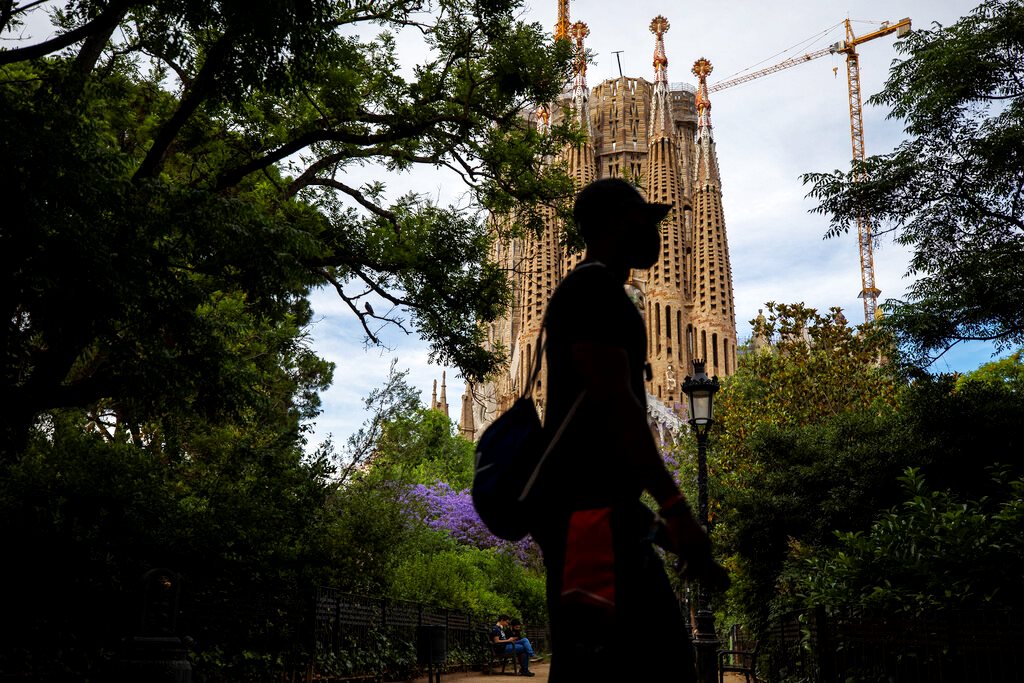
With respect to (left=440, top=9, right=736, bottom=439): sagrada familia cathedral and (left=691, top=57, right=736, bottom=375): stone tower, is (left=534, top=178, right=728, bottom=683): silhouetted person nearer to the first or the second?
(left=440, top=9, right=736, bottom=439): sagrada familia cathedral

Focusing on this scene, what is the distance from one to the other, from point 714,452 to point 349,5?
715 inches

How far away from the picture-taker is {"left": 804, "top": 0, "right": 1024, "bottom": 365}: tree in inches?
469

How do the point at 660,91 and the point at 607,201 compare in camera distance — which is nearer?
the point at 607,201

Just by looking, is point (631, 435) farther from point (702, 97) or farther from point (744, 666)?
point (702, 97)

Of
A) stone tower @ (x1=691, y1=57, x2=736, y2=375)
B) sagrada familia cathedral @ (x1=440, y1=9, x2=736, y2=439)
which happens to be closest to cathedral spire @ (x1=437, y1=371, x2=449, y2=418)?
sagrada familia cathedral @ (x1=440, y1=9, x2=736, y2=439)

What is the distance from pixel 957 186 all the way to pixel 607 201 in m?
12.3

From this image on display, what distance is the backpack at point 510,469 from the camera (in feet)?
6.99

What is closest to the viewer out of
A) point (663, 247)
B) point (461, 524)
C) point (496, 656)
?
point (496, 656)

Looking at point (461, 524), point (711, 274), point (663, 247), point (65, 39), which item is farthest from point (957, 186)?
point (663, 247)

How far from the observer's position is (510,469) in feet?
7.10

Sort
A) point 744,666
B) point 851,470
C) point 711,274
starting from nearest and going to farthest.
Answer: point 851,470 < point 744,666 < point 711,274

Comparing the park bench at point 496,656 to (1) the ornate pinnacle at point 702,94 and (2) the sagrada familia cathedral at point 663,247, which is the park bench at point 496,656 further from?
(1) the ornate pinnacle at point 702,94

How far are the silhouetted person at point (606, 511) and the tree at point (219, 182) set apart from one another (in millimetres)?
6279

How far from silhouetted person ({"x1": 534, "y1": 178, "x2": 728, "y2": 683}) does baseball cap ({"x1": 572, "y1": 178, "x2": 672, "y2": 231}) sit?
21 cm
